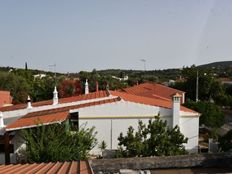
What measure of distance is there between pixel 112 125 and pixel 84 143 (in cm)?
531

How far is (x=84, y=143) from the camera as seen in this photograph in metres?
13.0

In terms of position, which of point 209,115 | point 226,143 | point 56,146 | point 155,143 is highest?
point 56,146

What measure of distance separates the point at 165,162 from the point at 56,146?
4417 mm

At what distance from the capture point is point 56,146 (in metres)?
11.6

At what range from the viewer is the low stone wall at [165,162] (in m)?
8.38

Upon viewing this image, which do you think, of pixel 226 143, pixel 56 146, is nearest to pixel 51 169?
pixel 56 146

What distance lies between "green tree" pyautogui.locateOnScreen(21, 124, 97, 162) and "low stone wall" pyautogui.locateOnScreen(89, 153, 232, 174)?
3.32 m

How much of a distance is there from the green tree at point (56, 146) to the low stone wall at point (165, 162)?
10.9 ft

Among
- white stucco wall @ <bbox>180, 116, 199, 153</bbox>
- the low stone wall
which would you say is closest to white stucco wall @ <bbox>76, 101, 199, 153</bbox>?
white stucco wall @ <bbox>180, 116, 199, 153</bbox>

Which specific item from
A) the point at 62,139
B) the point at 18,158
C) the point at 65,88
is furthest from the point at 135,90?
the point at 62,139

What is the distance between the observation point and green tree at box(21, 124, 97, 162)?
1151 centimetres

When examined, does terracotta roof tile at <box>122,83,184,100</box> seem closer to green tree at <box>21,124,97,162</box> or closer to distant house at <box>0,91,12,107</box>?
distant house at <box>0,91,12,107</box>

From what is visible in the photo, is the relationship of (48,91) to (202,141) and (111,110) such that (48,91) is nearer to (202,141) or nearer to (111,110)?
(202,141)

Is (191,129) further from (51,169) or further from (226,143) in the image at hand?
(51,169)
